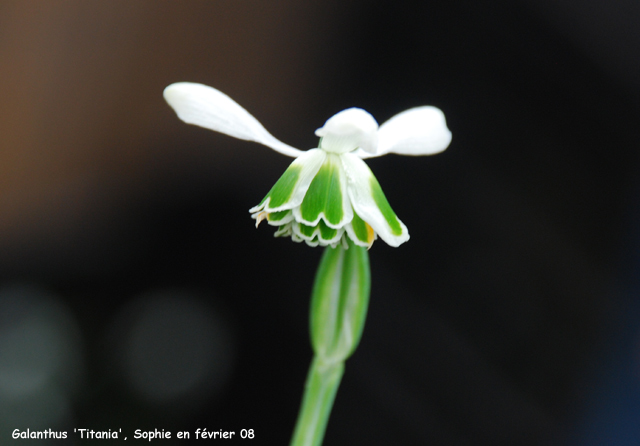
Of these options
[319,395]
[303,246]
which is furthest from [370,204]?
[303,246]

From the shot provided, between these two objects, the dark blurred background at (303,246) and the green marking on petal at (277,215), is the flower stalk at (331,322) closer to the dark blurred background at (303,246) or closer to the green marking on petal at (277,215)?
the green marking on petal at (277,215)

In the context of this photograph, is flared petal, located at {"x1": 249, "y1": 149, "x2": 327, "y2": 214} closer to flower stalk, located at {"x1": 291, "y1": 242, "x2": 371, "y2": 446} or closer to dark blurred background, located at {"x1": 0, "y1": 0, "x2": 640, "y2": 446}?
flower stalk, located at {"x1": 291, "y1": 242, "x2": 371, "y2": 446}

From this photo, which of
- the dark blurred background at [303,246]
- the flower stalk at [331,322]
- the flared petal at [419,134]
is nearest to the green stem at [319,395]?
the flower stalk at [331,322]

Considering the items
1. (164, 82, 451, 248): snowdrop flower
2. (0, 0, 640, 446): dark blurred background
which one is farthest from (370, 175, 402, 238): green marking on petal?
(0, 0, 640, 446): dark blurred background

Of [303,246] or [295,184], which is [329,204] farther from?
[303,246]

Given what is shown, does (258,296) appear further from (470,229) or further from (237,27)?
(237,27)
